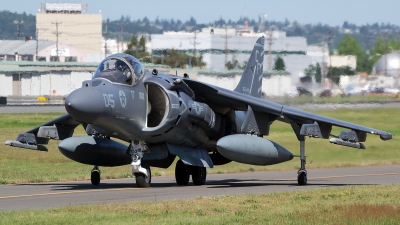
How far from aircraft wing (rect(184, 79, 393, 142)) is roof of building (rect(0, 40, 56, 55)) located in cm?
9351

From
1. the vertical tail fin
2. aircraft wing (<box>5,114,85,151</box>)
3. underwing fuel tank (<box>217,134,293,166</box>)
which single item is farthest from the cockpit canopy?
the vertical tail fin

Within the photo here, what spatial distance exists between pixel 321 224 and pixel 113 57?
7.50 metres

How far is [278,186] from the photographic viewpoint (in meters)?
19.7

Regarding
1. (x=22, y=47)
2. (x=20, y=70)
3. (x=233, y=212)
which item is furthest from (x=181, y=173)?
(x=22, y=47)

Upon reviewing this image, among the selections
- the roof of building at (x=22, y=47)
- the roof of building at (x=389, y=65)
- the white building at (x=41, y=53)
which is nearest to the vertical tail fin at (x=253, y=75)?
the roof of building at (x=389, y=65)

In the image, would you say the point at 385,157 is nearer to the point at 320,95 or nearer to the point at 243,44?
the point at 320,95

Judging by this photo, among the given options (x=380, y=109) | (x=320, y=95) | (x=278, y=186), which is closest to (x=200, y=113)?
(x=278, y=186)

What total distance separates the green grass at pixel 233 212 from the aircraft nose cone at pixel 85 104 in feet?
8.61

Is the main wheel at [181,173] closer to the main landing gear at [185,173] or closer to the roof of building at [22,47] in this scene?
the main landing gear at [185,173]

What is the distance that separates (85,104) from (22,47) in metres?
103

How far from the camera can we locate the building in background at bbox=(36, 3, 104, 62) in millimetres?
132625

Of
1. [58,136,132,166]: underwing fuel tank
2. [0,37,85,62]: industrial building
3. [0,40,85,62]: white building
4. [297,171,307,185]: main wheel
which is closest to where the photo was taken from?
[58,136,132,166]: underwing fuel tank

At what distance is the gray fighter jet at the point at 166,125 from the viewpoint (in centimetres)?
1673

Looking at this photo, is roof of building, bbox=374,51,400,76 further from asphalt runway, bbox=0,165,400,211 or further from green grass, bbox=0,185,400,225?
green grass, bbox=0,185,400,225
